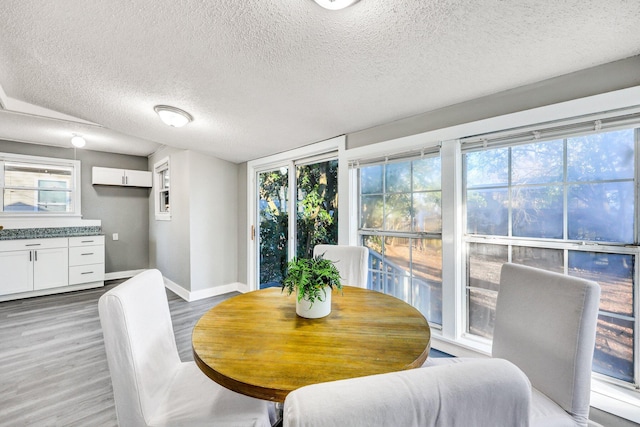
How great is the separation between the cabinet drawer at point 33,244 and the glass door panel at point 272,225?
3061 mm

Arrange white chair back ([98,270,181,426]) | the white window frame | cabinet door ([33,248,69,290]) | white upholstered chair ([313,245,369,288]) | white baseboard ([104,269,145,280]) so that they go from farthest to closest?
white baseboard ([104,269,145,280]) → cabinet door ([33,248,69,290]) → white upholstered chair ([313,245,369,288]) → the white window frame → white chair back ([98,270,181,426])

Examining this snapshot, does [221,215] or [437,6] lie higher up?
[437,6]

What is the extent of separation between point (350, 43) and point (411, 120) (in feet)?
3.36

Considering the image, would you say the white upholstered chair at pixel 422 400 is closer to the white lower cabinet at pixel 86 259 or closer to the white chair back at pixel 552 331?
the white chair back at pixel 552 331

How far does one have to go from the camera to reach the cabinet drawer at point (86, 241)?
422 centimetres

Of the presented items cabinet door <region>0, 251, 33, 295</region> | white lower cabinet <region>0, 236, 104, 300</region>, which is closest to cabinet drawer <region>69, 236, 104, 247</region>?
white lower cabinet <region>0, 236, 104, 300</region>

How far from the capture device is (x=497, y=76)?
1656 mm

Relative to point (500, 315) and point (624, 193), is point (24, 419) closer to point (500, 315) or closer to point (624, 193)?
point (500, 315)

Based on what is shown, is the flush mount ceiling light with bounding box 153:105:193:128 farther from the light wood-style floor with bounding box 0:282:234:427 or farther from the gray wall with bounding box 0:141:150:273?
the gray wall with bounding box 0:141:150:273

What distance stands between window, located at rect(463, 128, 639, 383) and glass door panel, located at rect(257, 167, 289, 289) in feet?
7.78

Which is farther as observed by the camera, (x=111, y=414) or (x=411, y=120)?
(x=411, y=120)

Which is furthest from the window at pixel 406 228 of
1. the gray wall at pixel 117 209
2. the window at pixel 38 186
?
the window at pixel 38 186

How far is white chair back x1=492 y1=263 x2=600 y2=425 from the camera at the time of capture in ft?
3.33

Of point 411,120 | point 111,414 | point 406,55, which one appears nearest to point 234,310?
point 111,414
